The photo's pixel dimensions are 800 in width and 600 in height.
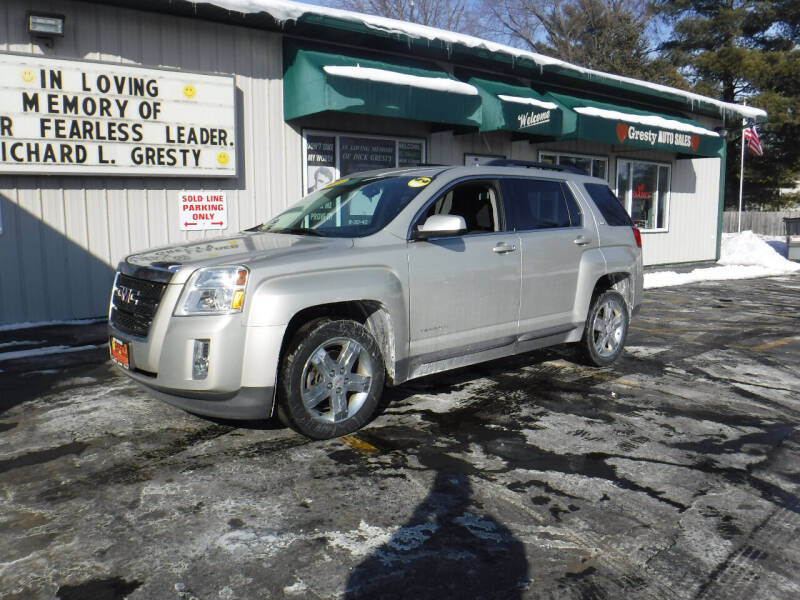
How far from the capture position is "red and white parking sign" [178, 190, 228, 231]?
9367 mm

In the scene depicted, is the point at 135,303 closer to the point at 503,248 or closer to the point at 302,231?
the point at 302,231

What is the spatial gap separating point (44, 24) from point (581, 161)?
1139 centimetres

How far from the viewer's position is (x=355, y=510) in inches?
127

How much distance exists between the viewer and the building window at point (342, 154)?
10.6 meters

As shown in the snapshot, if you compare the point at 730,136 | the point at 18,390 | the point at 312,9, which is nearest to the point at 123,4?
the point at 312,9

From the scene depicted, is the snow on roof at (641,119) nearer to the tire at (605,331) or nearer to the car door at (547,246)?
the tire at (605,331)

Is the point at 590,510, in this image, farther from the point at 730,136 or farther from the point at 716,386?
the point at 730,136

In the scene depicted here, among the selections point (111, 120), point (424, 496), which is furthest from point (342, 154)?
point (424, 496)

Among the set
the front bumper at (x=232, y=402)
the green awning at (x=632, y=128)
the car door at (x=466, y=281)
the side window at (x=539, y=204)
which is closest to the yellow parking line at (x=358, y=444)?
the front bumper at (x=232, y=402)

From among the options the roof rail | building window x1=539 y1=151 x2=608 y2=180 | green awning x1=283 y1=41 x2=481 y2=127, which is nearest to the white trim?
building window x1=539 y1=151 x2=608 y2=180

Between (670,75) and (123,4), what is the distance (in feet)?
119

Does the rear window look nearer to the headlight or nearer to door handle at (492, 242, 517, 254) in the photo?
door handle at (492, 242, 517, 254)

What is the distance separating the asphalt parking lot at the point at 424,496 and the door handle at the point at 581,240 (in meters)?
1.24

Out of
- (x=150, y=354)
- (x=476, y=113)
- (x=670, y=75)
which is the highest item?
(x=670, y=75)
